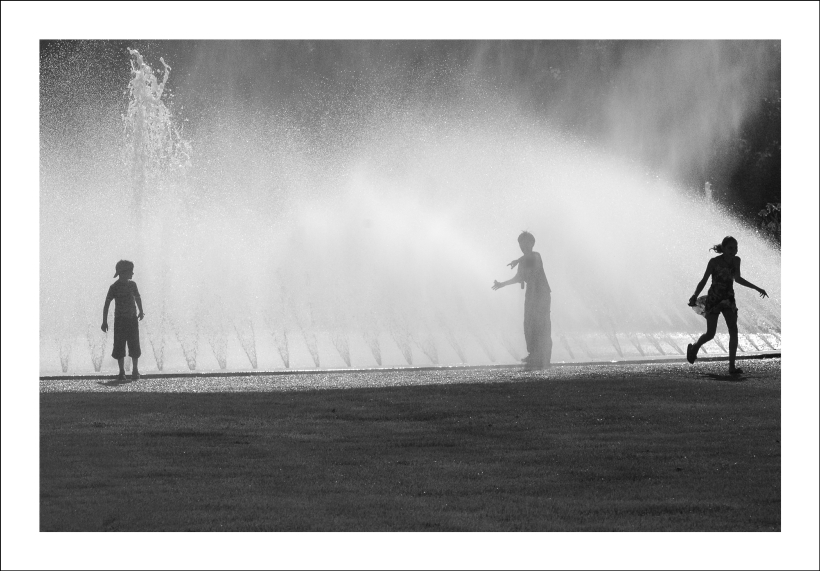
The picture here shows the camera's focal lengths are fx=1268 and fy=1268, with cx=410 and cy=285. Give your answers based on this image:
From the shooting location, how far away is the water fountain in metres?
19.7

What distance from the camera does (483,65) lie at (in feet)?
101

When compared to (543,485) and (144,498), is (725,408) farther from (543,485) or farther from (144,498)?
(144,498)

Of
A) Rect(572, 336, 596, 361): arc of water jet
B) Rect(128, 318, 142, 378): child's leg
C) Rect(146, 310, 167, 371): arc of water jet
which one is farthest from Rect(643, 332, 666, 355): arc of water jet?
Rect(128, 318, 142, 378): child's leg

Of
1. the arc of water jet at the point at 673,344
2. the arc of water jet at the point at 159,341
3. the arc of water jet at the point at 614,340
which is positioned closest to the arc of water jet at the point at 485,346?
the arc of water jet at the point at 614,340

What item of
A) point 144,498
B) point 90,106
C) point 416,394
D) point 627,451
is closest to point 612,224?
point 90,106

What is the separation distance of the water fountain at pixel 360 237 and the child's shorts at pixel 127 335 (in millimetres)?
1882

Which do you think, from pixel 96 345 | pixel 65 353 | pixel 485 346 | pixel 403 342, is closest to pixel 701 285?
pixel 485 346

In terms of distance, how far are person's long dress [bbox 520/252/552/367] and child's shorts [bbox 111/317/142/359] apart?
14.8 ft

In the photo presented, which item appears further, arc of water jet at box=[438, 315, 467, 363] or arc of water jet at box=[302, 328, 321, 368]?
arc of water jet at box=[438, 315, 467, 363]

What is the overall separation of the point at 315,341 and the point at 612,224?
8.39 meters

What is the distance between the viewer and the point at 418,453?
10.5 meters

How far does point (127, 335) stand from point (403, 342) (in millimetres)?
5671

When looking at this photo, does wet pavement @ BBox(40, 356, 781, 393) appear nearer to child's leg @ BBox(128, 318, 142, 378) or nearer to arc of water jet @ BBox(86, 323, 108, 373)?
child's leg @ BBox(128, 318, 142, 378)

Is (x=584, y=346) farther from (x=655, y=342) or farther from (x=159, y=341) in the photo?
(x=159, y=341)
